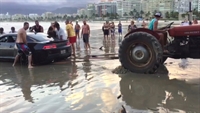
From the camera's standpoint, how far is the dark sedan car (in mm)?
10180

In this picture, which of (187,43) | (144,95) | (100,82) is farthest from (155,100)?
(187,43)

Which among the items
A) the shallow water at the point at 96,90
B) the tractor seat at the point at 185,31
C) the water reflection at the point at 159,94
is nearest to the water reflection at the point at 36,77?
the shallow water at the point at 96,90

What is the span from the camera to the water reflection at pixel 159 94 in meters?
5.45

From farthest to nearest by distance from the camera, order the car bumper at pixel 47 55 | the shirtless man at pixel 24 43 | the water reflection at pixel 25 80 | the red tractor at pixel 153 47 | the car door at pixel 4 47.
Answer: the car door at pixel 4 47
the car bumper at pixel 47 55
the shirtless man at pixel 24 43
the red tractor at pixel 153 47
the water reflection at pixel 25 80

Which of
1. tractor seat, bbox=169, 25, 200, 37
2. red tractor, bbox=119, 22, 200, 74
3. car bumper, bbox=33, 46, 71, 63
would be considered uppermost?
tractor seat, bbox=169, 25, 200, 37

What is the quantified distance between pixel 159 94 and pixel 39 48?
538 centimetres

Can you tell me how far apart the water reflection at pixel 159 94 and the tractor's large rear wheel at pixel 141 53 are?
0.33 m

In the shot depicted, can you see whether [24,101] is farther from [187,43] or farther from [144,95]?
[187,43]

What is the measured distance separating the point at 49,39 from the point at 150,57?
14.4 feet

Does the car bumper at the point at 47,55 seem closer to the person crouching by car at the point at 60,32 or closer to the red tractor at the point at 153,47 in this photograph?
the person crouching by car at the point at 60,32

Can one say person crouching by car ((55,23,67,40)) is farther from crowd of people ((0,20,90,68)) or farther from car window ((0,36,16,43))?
car window ((0,36,16,43))

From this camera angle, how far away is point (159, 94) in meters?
6.27

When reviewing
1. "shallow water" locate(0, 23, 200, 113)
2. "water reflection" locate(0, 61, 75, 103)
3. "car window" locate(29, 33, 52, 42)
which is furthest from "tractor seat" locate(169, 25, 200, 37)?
"car window" locate(29, 33, 52, 42)

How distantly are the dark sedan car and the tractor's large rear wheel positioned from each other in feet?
9.95
